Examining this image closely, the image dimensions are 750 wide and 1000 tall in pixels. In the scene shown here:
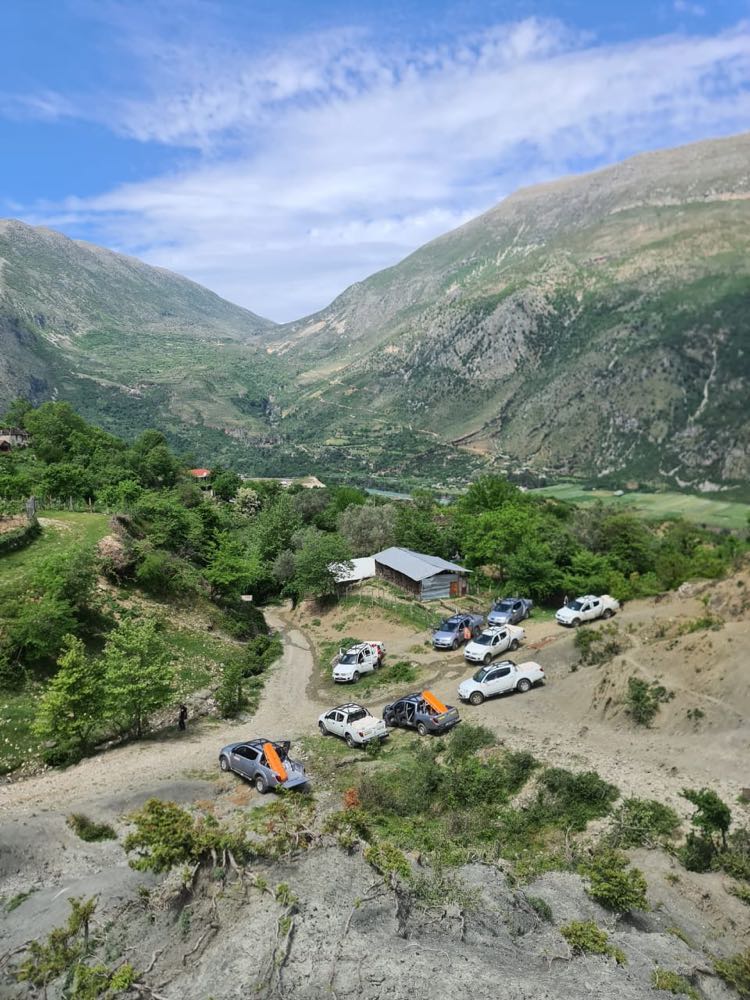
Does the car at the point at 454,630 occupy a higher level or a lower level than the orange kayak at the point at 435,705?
lower

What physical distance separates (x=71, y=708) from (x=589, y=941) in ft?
58.5

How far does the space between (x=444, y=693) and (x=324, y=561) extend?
1912 centimetres

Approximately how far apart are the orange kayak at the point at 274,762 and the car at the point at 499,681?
9.35 m

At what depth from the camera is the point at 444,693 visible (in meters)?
27.8

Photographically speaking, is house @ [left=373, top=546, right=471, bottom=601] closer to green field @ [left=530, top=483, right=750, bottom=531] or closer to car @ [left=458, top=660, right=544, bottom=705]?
car @ [left=458, top=660, right=544, bottom=705]

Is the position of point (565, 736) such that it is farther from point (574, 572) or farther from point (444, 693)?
point (574, 572)

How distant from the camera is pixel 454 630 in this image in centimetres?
3438

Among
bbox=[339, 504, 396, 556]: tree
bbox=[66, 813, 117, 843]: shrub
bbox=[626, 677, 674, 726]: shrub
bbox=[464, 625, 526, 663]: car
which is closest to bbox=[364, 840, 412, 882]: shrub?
bbox=[66, 813, 117, 843]: shrub

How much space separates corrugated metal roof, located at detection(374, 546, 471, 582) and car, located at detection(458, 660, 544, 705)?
16.7 metres

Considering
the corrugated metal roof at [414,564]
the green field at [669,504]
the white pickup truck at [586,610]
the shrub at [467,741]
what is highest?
the shrub at [467,741]

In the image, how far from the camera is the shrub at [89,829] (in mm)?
16359

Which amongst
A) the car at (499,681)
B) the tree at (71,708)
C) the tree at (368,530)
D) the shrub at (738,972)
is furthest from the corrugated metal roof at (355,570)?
the shrub at (738,972)

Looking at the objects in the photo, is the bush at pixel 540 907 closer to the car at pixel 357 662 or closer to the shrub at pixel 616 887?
the shrub at pixel 616 887

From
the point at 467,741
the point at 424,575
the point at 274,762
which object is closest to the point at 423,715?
the point at 467,741
